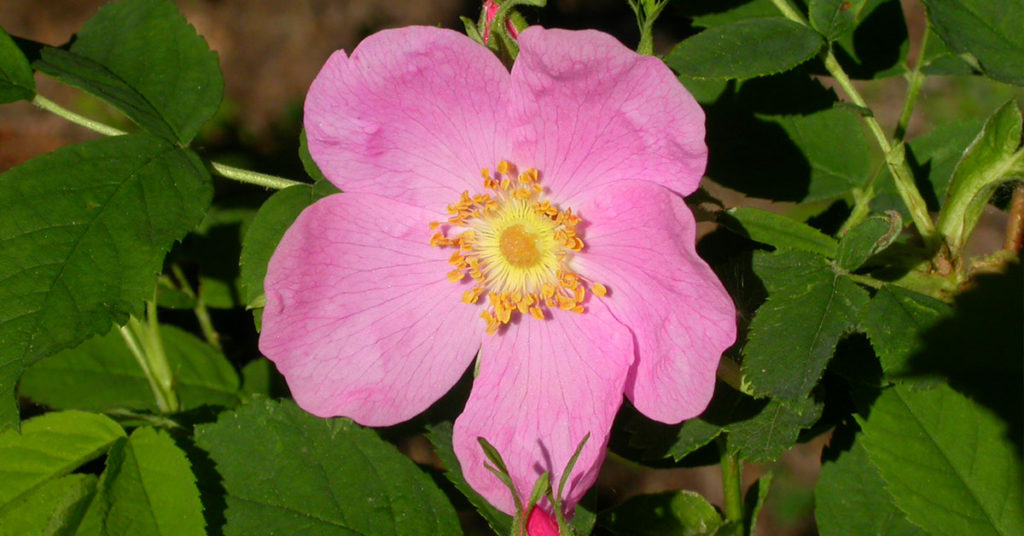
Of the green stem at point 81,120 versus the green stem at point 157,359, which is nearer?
the green stem at point 81,120

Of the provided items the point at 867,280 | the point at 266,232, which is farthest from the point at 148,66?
the point at 867,280

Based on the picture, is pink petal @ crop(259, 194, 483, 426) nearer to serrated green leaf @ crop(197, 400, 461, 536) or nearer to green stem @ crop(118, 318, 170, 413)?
serrated green leaf @ crop(197, 400, 461, 536)

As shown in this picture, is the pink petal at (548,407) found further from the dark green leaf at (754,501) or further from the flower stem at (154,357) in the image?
the flower stem at (154,357)

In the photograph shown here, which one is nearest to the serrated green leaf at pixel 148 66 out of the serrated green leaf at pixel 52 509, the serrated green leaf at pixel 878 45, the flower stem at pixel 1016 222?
the serrated green leaf at pixel 52 509

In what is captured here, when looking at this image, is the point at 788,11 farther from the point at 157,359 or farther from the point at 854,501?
the point at 157,359

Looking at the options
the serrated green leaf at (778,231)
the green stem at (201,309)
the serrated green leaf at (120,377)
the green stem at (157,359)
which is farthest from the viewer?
the green stem at (201,309)

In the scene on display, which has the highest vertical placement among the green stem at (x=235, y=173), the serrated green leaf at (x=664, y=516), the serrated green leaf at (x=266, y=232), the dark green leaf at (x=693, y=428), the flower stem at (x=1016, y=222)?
the green stem at (x=235, y=173)

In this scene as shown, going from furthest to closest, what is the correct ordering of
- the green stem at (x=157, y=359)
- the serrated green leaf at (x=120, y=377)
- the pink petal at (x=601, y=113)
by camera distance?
the serrated green leaf at (x=120, y=377) < the green stem at (x=157, y=359) < the pink petal at (x=601, y=113)

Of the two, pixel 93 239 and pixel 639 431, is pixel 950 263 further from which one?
pixel 93 239
